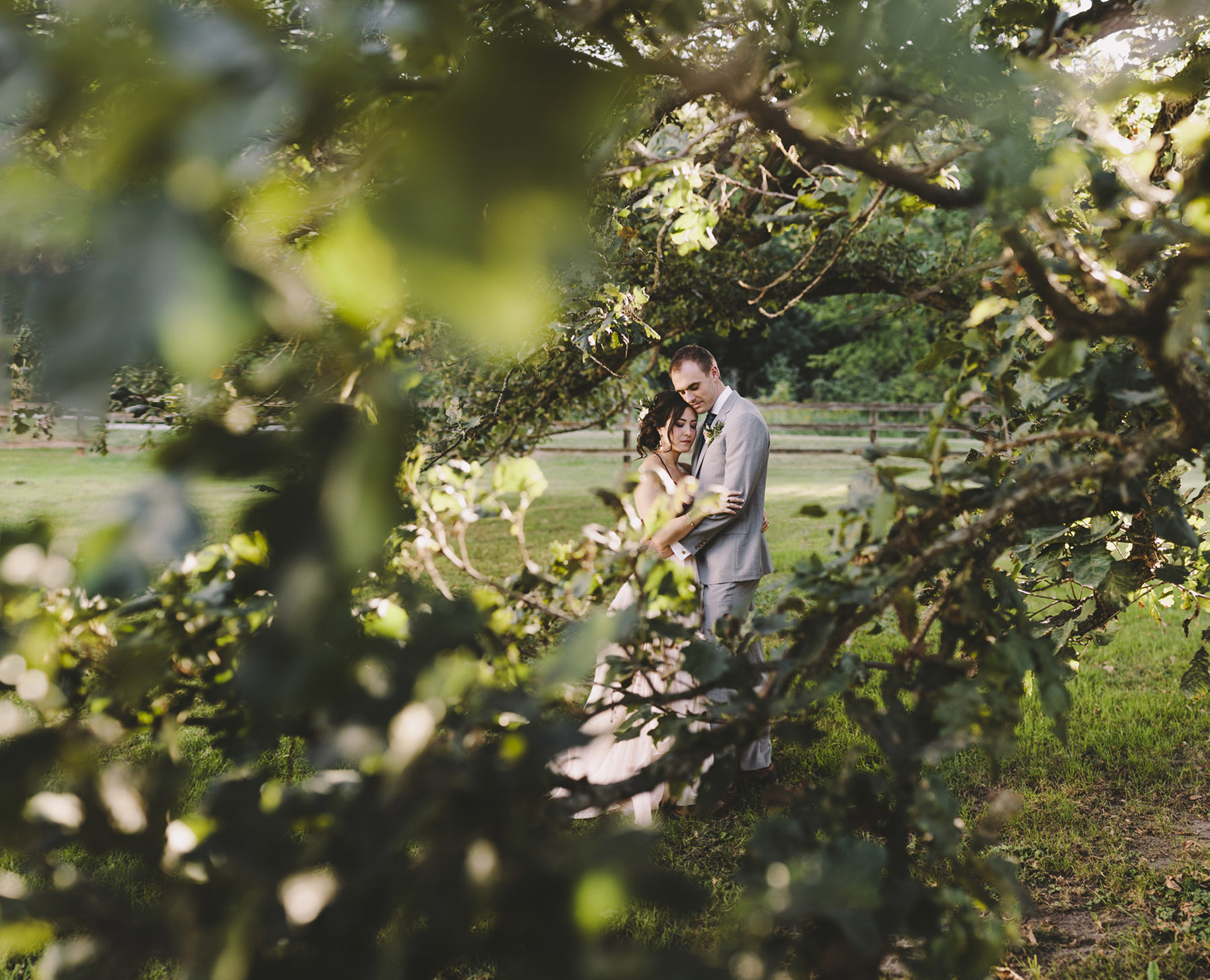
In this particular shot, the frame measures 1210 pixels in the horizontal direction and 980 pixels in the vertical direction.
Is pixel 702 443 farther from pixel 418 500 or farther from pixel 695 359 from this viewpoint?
pixel 418 500

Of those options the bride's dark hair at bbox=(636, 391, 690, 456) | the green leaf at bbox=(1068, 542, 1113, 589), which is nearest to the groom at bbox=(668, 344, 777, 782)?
→ the bride's dark hair at bbox=(636, 391, 690, 456)

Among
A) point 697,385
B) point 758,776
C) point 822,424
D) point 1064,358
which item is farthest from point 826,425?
point 1064,358

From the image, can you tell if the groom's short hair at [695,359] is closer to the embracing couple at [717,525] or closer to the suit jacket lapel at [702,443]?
the embracing couple at [717,525]

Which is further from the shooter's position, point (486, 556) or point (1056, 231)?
point (486, 556)

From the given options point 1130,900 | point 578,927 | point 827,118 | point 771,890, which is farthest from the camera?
point 1130,900

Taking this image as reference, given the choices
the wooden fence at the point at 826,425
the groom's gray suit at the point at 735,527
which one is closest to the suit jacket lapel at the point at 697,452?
the groom's gray suit at the point at 735,527

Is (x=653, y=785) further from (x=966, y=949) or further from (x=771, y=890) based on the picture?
(x=966, y=949)

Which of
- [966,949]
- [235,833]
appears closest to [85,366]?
[235,833]

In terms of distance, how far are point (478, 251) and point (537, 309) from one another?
146 millimetres

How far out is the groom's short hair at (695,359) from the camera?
4855 millimetres

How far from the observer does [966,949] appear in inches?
Answer: 35.2

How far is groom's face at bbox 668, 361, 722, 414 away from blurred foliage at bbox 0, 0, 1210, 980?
3331 mm

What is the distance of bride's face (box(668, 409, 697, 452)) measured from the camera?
16.9 ft

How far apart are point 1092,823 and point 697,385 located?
10.6 feet
